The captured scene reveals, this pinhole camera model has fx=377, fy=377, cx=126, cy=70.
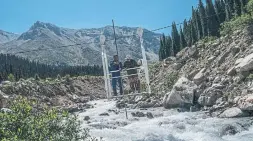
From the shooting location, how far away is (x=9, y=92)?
131ft

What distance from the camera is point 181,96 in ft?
91.7

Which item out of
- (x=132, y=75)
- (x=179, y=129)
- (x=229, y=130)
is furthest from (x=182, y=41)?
(x=132, y=75)

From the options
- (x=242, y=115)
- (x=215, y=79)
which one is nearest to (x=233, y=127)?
(x=242, y=115)

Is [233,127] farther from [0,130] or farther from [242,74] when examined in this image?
[0,130]

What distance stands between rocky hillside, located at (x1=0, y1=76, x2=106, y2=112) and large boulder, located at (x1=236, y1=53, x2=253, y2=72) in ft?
57.6

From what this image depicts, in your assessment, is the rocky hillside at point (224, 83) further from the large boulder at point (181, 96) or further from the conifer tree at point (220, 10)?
the conifer tree at point (220, 10)

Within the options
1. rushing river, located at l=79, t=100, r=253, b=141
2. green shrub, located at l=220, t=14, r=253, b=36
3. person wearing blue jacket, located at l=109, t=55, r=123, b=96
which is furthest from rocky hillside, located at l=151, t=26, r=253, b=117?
person wearing blue jacket, located at l=109, t=55, r=123, b=96

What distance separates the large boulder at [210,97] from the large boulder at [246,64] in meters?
2.23

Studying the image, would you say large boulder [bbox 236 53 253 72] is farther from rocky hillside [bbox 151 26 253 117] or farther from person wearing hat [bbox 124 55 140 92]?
person wearing hat [bbox 124 55 140 92]

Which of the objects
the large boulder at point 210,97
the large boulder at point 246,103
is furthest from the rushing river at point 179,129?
the large boulder at point 210,97

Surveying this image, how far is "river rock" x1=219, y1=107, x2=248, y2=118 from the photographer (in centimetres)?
2077

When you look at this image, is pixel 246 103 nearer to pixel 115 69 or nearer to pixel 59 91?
pixel 115 69

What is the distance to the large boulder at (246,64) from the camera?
25.4 metres

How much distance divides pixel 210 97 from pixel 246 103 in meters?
4.68
